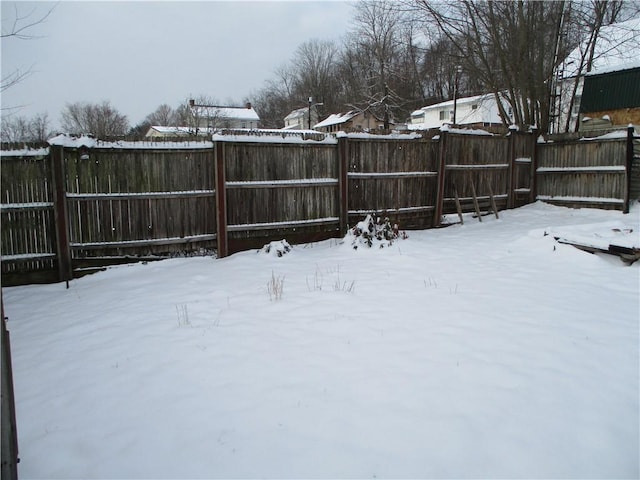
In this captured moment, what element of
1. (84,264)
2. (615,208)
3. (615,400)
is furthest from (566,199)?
(84,264)

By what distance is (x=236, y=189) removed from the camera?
23.1 feet

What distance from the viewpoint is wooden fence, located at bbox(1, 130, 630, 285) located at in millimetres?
5723

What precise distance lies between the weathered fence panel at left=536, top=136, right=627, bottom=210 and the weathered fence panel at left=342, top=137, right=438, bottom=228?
3.69 metres

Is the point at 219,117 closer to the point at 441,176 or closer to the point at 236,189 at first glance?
the point at 441,176

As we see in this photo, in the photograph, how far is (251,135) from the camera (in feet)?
23.1

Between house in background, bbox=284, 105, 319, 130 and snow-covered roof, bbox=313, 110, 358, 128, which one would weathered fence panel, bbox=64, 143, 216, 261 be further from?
house in background, bbox=284, 105, 319, 130

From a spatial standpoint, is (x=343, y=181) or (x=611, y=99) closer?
(x=343, y=181)

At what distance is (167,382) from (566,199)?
10.5 meters

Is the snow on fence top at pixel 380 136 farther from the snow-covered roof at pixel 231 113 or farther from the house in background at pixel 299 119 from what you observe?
the house in background at pixel 299 119

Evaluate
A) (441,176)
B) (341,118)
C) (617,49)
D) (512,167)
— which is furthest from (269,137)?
(341,118)

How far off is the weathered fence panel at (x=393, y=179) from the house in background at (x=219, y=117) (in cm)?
3150

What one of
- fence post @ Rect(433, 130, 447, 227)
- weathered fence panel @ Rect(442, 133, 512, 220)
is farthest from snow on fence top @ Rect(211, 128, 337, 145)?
weathered fence panel @ Rect(442, 133, 512, 220)

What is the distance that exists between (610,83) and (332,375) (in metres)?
19.4

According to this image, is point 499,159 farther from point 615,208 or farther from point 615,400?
point 615,400
